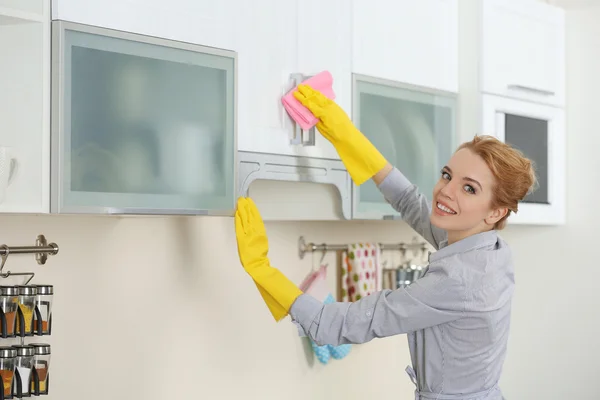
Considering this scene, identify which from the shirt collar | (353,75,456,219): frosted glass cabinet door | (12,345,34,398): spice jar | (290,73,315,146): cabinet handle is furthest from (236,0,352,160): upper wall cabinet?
(12,345,34,398): spice jar

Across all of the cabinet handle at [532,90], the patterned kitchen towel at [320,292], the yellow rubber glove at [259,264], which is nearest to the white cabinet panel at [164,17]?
the yellow rubber glove at [259,264]

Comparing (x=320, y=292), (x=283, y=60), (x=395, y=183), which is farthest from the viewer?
(x=320, y=292)

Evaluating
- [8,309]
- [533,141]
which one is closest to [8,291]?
[8,309]

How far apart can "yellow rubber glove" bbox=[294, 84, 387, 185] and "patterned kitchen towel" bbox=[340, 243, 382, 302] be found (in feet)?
2.04

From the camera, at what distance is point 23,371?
1.95m

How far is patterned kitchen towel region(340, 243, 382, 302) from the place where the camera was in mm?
2879

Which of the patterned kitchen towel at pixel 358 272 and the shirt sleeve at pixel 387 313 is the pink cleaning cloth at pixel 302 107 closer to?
the shirt sleeve at pixel 387 313

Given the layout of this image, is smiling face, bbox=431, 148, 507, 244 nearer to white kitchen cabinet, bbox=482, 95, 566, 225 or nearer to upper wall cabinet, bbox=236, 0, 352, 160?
upper wall cabinet, bbox=236, 0, 352, 160

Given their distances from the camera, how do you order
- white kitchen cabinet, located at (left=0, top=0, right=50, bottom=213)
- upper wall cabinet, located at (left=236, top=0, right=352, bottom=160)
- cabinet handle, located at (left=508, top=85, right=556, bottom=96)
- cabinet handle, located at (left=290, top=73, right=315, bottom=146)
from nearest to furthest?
white kitchen cabinet, located at (left=0, top=0, right=50, bottom=213)
upper wall cabinet, located at (left=236, top=0, right=352, bottom=160)
cabinet handle, located at (left=290, top=73, right=315, bottom=146)
cabinet handle, located at (left=508, top=85, right=556, bottom=96)

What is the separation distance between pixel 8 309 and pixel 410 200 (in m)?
1.08

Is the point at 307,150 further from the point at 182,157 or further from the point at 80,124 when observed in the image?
the point at 80,124

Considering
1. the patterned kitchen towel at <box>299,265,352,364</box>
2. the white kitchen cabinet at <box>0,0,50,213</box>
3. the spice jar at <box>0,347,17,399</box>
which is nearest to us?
the white kitchen cabinet at <box>0,0,50,213</box>

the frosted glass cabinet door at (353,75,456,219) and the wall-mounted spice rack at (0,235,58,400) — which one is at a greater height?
the frosted glass cabinet door at (353,75,456,219)

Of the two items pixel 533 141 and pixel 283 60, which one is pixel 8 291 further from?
pixel 533 141
